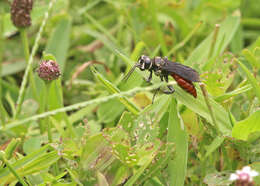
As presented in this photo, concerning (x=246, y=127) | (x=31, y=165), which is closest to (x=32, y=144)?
(x=31, y=165)

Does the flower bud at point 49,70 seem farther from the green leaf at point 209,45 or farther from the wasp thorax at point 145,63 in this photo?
the green leaf at point 209,45

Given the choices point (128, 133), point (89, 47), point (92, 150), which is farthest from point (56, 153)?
point (89, 47)

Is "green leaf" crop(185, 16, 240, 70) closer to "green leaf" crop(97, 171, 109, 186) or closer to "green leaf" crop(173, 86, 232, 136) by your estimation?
"green leaf" crop(173, 86, 232, 136)

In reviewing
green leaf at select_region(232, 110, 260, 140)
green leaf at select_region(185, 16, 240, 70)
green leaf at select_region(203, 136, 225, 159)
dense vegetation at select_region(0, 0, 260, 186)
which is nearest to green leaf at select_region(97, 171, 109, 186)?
dense vegetation at select_region(0, 0, 260, 186)

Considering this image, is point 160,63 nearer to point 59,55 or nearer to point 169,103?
point 169,103

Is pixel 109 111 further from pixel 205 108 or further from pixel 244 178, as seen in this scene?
pixel 244 178

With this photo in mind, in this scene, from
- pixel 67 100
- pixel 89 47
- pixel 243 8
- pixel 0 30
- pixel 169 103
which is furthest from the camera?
pixel 243 8

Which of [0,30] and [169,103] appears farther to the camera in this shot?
[0,30]

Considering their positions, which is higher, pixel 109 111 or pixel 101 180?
pixel 109 111
